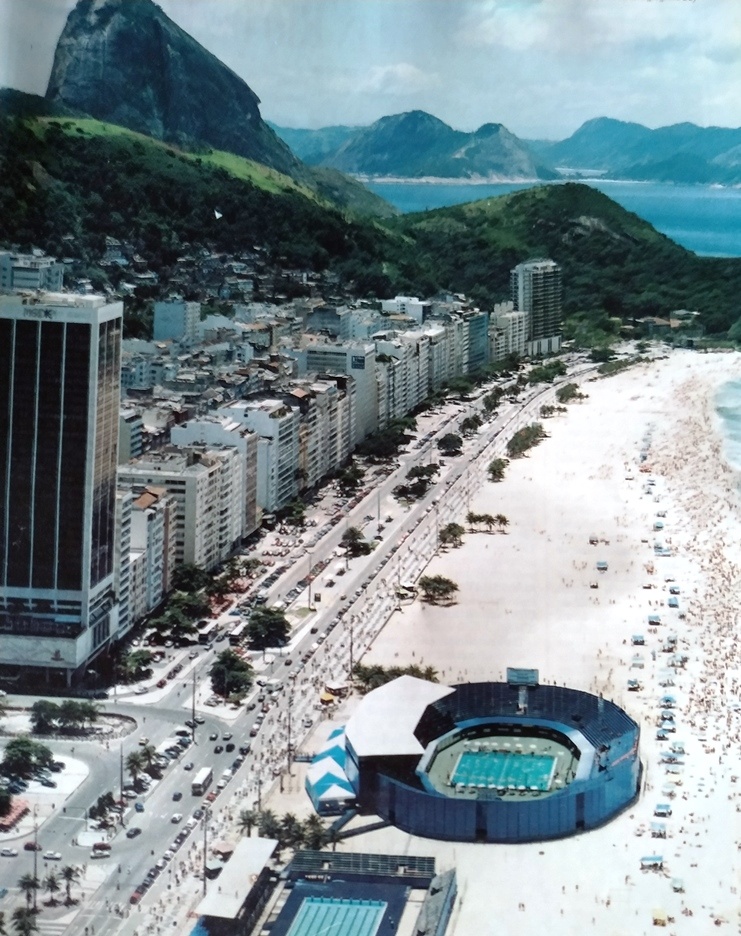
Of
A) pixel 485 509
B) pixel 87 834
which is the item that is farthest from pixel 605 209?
pixel 87 834

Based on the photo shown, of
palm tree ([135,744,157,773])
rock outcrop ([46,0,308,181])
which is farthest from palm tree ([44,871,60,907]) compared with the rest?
rock outcrop ([46,0,308,181])

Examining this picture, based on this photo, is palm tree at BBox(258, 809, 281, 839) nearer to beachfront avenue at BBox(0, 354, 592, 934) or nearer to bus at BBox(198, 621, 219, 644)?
beachfront avenue at BBox(0, 354, 592, 934)

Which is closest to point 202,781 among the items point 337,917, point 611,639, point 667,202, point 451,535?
point 337,917

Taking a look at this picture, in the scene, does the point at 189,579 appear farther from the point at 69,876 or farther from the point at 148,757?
the point at 69,876

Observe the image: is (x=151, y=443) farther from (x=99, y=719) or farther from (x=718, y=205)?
(x=718, y=205)

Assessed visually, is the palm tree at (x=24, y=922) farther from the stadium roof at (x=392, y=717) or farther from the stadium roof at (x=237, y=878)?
the stadium roof at (x=392, y=717)

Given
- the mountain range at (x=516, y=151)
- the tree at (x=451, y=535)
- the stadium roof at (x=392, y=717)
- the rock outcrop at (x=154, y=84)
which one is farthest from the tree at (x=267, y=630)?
the mountain range at (x=516, y=151)
